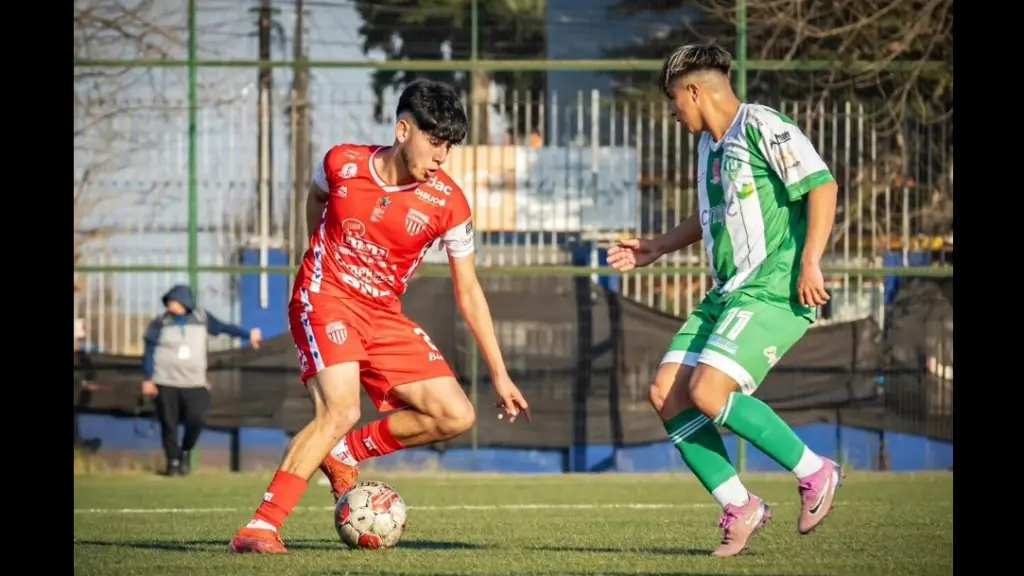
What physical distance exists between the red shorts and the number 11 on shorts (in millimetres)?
1488

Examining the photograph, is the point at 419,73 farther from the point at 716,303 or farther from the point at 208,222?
the point at 716,303

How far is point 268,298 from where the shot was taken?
49.8 ft

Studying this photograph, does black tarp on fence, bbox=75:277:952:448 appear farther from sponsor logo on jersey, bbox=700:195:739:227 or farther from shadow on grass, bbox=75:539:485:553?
sponsor logo on jersey, bbox=700:195:739:227

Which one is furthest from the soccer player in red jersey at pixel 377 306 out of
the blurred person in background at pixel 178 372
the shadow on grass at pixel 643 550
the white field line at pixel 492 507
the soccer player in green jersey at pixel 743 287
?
the blurred person in background at pixel 178 372

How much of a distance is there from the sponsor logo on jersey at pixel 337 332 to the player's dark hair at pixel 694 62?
181cm

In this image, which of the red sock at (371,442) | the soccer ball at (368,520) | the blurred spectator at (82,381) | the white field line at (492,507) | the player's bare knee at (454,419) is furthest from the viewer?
the blurred spectator at (82,381)

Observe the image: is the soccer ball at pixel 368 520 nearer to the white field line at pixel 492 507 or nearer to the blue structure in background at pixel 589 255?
the white field line at pixel 492 507

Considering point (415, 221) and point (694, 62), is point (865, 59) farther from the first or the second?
point (415, 221)

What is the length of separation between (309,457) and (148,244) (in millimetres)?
8702

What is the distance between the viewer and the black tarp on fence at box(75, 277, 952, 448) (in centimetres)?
Result: 1477

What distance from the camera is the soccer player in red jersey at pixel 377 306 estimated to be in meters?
6.98

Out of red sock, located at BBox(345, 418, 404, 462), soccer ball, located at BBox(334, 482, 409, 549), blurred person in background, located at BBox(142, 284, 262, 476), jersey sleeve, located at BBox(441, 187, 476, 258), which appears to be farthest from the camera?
blurred person in background, located at BBox(142, 284, 262, 476)

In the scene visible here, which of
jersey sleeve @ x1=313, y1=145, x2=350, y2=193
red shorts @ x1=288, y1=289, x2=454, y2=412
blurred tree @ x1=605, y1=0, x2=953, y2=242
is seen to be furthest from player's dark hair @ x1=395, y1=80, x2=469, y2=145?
blurred tree @ x1=605, y1=0, x2=953, y2=242
